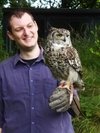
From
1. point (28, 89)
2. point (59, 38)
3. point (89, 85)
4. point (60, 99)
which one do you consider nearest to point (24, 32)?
point (59, 38)

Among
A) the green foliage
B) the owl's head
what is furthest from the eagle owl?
the green foliage

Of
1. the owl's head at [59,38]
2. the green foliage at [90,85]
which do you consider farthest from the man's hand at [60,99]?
the green foliage at [90,85]

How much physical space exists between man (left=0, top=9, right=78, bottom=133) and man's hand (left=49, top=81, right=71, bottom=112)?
84 mm

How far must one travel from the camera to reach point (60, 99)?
3359 millimetres

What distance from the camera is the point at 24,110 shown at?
351cm

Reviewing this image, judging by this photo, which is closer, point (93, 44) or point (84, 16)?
point (93, 44)

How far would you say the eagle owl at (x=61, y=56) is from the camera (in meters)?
3.46

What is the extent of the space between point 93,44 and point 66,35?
388cm

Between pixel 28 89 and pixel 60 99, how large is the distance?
0.29 meters

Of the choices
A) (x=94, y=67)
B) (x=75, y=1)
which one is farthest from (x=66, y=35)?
(x=75, y=1)

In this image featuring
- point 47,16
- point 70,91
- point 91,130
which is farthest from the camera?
point 47,16

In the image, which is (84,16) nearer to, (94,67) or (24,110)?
(94,67)

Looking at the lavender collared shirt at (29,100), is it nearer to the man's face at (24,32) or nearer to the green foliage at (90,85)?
the man's face at (24,32)

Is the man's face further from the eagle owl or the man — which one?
the eagle owl
